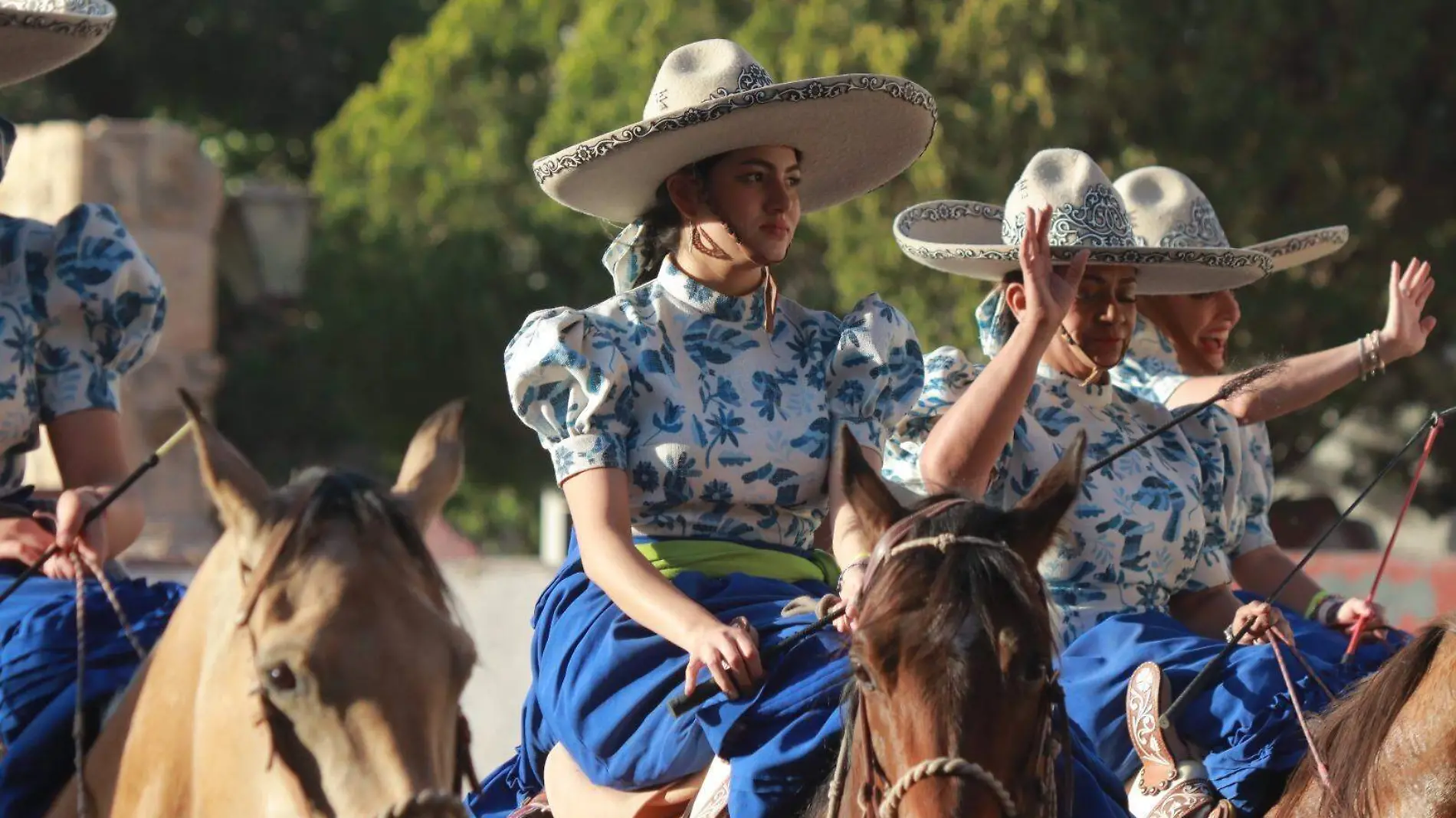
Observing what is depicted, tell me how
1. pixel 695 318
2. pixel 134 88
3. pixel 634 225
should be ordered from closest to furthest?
pixel 695 318, pixel 634 225, pixel 134 88

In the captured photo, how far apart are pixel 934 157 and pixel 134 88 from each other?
20050mm

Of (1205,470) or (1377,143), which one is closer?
(1205,470)

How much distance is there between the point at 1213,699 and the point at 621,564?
5.50ft

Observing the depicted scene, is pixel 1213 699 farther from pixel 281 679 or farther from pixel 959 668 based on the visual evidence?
pixel 281 679

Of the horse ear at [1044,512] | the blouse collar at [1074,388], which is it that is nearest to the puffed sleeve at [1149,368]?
the blouse collar at [1074,388]

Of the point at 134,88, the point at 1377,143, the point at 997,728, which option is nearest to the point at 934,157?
the point at 1377,143

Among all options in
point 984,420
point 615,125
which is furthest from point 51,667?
point 615,125

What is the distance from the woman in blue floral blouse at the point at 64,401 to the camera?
4352mm

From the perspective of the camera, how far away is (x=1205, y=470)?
19.8 feet

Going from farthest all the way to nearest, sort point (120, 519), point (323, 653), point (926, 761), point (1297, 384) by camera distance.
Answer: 1. point (1297, 384)
2. point (120, 519)
3. point (926, 761)
4. point (323, 653)

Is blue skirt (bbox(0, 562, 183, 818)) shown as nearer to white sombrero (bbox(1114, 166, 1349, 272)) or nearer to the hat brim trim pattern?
white sombrero (bbox(1114, 166, 1349, 272))

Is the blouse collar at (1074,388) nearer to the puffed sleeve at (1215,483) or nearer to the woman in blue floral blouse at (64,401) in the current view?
the puffed sleeve at (1215,483)

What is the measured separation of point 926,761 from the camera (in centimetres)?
348

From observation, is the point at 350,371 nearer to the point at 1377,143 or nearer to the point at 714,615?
the point at 1377,143
